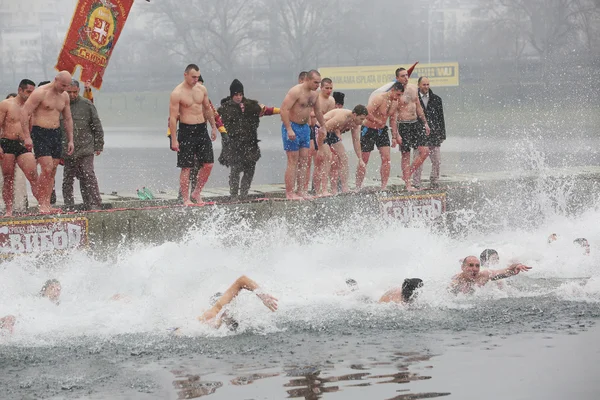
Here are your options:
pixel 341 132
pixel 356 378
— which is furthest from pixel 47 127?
pixel 356 378

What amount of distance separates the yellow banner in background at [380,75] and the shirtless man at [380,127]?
37104 millimetres

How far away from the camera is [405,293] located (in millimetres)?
13320

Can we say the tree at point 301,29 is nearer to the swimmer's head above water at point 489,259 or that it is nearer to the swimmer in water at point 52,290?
the swimmer's head above water at point 489,259

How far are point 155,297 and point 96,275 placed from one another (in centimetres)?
127

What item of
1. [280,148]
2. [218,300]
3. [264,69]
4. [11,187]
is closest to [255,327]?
[218,300]

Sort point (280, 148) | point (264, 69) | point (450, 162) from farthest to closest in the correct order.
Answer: point (264, 69)
point (280, 148)
point (450, 162)

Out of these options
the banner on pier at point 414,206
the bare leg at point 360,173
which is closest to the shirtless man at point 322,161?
the bare leg at point 360,173

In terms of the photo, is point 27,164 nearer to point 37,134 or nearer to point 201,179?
point 37,134

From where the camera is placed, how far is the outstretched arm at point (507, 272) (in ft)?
43.0

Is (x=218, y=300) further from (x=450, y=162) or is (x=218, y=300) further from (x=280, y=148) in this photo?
(x=280, y=148)

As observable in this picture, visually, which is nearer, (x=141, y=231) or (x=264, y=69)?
(x=141, y=231)

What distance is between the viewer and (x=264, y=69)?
2699 inches

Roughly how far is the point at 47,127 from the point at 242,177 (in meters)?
3.22

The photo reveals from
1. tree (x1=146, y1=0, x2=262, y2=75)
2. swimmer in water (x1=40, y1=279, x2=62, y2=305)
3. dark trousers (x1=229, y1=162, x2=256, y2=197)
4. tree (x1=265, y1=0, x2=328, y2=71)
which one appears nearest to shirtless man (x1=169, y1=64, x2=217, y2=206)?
dark trousers (x1=229, y1=162, x2=256, y2=197)
